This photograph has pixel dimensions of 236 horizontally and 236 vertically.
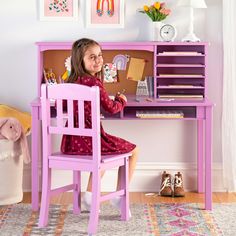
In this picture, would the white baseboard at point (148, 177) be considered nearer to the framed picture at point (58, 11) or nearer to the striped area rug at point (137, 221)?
the striped area rug at point (137, 221)

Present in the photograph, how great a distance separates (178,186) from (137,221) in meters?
0.74

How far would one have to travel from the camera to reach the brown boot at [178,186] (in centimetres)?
468

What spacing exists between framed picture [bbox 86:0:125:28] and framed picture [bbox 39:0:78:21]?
0.10 m

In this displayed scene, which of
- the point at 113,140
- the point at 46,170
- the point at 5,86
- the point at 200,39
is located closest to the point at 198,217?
the point at 113,140

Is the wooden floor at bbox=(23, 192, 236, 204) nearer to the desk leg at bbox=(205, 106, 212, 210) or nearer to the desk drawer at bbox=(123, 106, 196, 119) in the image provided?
the desk leg at bbox=(205, 106, 212, 210)

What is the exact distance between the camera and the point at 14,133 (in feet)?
14.4

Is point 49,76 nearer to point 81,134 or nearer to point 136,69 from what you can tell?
point 136,69

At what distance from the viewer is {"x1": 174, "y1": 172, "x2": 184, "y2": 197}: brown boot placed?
4.68 metres

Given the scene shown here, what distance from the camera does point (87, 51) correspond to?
13.2 feet

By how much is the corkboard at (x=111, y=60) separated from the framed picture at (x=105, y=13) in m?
0.19

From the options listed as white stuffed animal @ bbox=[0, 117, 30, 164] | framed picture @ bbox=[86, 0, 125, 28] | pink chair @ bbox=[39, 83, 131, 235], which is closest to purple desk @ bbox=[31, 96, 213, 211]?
white stuffed animal @ bbox=[0, 117, 30, 164]

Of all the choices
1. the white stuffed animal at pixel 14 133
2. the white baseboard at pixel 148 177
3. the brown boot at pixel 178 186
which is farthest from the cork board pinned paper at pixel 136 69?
the white stuffed animal at pixel 14 133

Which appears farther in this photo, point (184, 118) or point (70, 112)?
point (184, 118)

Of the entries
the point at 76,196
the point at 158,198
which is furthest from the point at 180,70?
the point at 76,196
